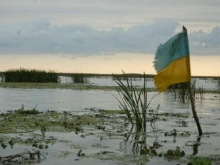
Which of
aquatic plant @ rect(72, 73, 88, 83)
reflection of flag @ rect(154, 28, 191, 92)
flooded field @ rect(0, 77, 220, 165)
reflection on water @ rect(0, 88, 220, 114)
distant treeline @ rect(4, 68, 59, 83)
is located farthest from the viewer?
aquatic plant @ rect(72, 73, 88, 83)

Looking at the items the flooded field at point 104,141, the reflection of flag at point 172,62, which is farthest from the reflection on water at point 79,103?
the reflection of flag at point 172,62

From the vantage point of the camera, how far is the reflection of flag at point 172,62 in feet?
35.5

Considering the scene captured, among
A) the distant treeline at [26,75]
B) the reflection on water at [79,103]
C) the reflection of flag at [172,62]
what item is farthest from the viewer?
the distant treeline at [26,75]

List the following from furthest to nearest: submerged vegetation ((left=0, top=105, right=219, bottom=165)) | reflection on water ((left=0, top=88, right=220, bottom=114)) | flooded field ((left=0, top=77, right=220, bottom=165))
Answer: reflection on water ((left=0, top=88, right=220, bottom=114))
submerged vegetation ((left=0, top=105, right=219, bottom=165))
flooded field ((left=0, top=77, right=220, bottom=165))

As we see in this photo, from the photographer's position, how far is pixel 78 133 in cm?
1146

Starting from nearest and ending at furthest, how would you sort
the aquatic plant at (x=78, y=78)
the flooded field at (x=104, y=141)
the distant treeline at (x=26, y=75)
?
the flooded field at (x=104, y=141) < the distant treeline at (x=26, y=75) < the aquatic plant at (x=78, y=78)

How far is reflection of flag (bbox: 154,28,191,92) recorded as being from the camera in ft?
35.5

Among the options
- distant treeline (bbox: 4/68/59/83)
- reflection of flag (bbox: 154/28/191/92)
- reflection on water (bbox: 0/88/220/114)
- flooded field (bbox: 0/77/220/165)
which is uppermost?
distant treeline (bbox: 4/68/59/83)

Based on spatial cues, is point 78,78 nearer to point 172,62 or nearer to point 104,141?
point 172,62

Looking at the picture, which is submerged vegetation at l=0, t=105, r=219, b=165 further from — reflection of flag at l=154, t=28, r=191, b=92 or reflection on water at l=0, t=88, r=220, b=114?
reflection on water at l=0, t=88, r=220, b=114

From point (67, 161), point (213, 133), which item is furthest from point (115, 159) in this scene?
point (213, 133)

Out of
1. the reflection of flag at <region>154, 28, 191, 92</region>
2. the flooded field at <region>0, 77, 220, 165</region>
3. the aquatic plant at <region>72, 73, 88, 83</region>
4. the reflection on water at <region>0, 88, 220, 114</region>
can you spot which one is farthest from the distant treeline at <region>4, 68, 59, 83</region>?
the reflection of flag at <region>154, 28, 191, 92</region>

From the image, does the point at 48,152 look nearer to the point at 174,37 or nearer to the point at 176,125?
the point at 174,37

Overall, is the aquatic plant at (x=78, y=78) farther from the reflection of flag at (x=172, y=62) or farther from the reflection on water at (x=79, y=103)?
the reflection of flag at (x=172, y=62)
